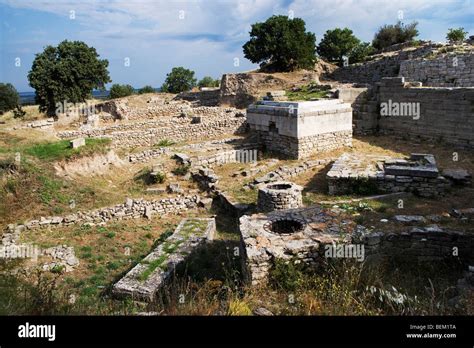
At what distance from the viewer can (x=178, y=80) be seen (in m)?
49.6

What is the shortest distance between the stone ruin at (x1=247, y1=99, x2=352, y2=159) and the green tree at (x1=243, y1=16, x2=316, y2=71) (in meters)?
16.1

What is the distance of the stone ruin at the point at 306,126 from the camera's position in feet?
40.6

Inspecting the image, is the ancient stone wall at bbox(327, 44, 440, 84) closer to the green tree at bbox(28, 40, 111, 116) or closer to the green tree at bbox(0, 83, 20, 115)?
the green tree at bbox(28, 40, 111, 116)

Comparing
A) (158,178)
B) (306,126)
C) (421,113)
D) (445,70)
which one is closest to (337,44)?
(445,70)

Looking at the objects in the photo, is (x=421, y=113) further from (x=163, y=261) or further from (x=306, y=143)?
(x=163, y=261)

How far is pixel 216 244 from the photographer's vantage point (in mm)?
8320

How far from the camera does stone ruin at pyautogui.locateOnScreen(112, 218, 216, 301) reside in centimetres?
619

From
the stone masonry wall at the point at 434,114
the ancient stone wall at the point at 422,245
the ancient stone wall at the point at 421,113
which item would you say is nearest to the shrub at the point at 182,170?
the ancient stone wall at the point at 421,113

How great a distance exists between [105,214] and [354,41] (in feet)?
106

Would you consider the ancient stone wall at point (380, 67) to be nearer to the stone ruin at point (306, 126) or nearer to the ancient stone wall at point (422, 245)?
the stone ruin at point (306, 126)

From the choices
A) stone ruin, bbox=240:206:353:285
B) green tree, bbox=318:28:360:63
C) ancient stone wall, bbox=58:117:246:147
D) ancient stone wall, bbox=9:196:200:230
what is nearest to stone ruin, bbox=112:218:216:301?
ancient stone wall, bbox=9:196:200:230

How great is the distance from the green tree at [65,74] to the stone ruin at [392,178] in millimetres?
22549
